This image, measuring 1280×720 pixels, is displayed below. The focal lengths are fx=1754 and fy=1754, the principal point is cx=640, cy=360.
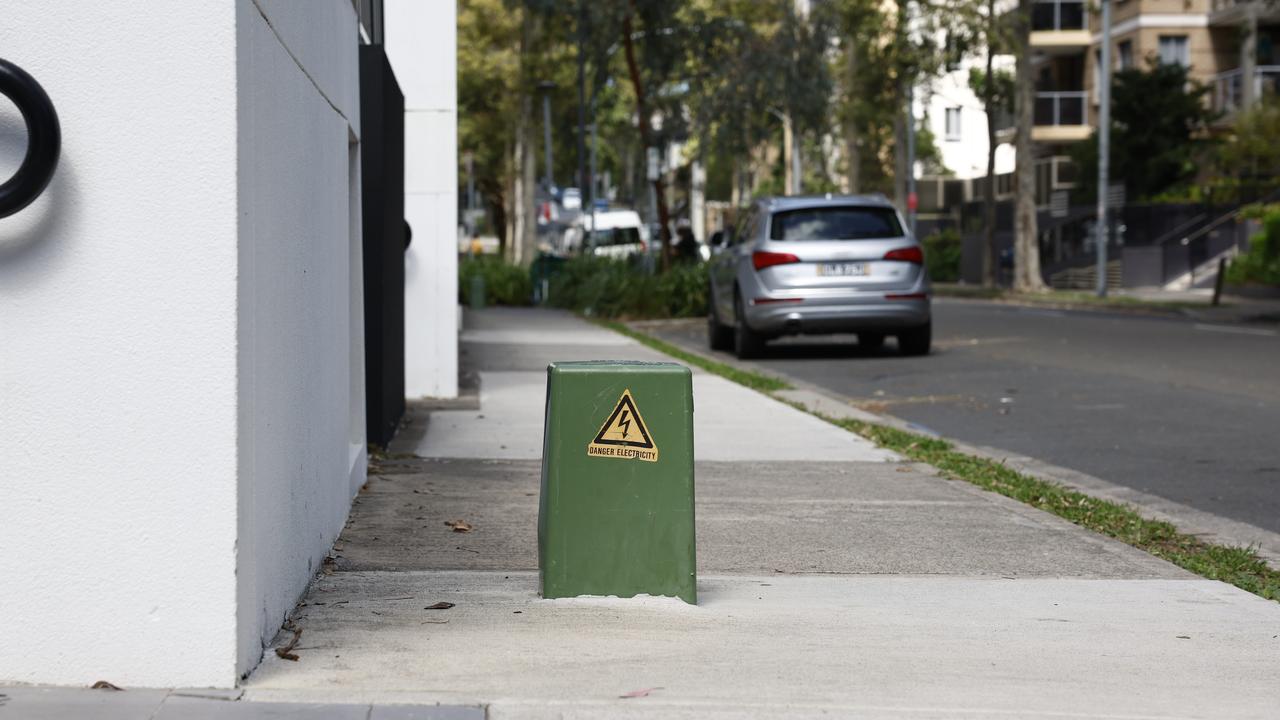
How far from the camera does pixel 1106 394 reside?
14.3 meters

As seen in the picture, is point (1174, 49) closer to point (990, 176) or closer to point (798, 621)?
point (990, 176)

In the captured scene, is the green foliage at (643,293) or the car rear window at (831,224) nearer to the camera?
the car rear window at (831,224)

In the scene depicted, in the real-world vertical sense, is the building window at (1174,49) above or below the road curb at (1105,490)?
above

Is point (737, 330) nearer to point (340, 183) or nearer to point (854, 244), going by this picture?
point (854, 244)

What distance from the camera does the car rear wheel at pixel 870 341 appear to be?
2092 centimetres

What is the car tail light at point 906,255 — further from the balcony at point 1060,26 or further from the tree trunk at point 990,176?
the balcony at point 1060,26

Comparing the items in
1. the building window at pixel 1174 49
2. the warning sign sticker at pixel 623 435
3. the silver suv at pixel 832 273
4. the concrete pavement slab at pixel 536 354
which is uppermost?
the building window at pixel 1174 49

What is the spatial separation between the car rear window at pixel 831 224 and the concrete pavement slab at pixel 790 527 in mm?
9909

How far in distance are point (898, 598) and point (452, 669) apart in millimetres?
1803

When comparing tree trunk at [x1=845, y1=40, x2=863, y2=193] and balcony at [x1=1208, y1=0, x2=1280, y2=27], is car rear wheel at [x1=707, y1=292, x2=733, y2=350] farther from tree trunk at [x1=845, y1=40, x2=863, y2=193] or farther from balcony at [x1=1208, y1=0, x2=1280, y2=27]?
balcony at [x1=1208, y1=0, x2=1280, y2=27]

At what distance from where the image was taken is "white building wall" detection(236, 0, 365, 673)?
435 cm

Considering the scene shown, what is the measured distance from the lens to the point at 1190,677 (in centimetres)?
470

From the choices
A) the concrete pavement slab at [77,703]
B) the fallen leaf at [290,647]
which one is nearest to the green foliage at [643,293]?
the fallen leaf at [290,647]

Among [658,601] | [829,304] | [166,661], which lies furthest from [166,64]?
[829,304]
